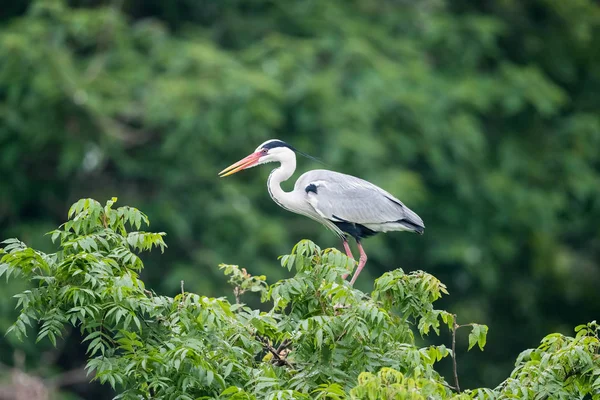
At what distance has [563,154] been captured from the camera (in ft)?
58.8

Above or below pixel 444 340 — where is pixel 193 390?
below

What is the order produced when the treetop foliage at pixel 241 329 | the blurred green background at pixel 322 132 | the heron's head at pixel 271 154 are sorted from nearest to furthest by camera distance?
the treetop foliage at pixel 241 329 → the heron's head at pixel 271 154 → the blurred green background at pixel 322 132

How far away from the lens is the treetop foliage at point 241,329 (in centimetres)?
498

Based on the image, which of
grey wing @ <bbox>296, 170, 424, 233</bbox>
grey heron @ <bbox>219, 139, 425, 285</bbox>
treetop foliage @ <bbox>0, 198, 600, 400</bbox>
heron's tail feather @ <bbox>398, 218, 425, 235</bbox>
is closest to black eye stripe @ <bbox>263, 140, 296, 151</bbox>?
grey heron @ <bbox>219, 139, 425, 285</bbox>

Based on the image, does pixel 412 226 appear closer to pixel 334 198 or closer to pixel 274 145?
pixel 334 198

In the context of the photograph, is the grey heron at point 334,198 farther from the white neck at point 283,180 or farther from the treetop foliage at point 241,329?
the treetop foliage at point 241,329

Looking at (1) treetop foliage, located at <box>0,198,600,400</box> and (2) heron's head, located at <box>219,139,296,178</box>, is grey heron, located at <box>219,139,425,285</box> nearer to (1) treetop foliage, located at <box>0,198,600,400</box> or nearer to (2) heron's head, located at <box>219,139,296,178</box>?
(2) heron's head, located at <box>219,139,296,178</box>

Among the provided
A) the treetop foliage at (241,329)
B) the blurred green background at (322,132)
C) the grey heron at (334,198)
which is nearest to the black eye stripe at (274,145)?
the grey heron at (334,198)

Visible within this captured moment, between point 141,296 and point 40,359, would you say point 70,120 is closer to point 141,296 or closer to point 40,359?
point 40,359

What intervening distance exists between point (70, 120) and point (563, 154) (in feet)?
29.3

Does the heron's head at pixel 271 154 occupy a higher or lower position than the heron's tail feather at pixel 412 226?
lower

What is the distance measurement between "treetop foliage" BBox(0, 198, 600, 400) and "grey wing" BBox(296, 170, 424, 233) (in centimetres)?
294

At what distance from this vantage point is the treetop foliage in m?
4.98

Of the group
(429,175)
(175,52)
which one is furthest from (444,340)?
(175,52)
